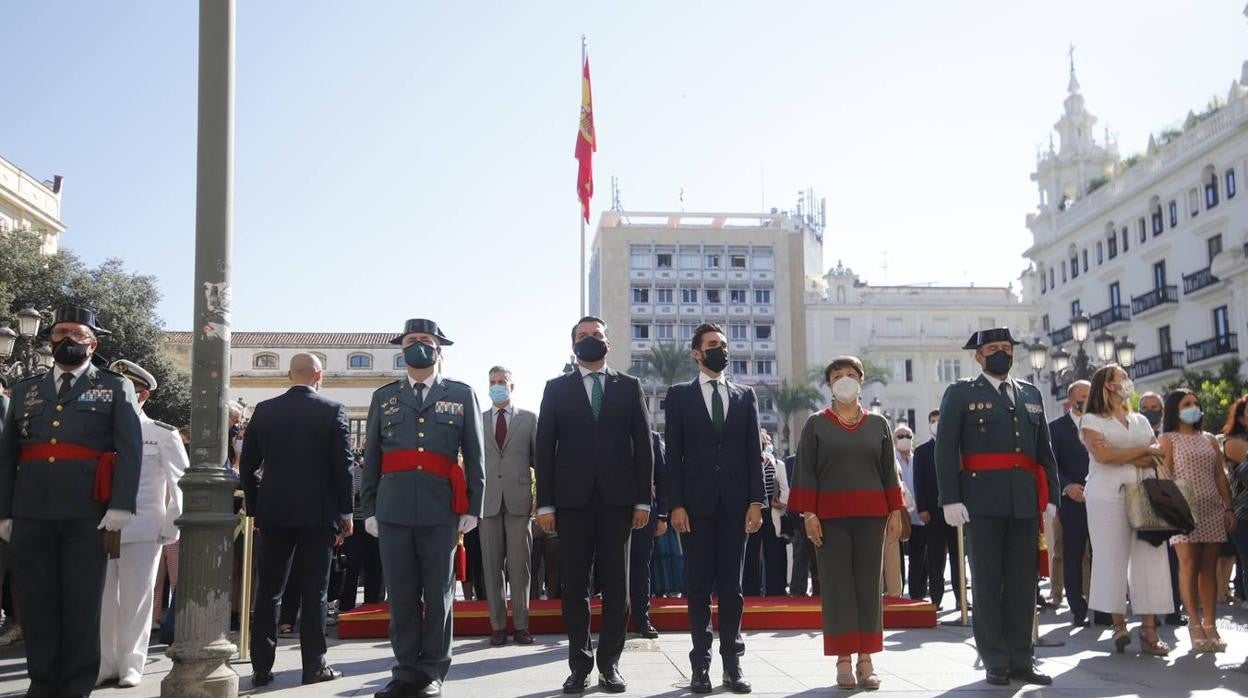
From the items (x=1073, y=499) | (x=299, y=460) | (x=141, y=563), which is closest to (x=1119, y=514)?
(x=1073, y=499)

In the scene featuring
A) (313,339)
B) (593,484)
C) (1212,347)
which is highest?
(313,339)

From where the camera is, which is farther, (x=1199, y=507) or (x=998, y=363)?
(x=1199, y=507)

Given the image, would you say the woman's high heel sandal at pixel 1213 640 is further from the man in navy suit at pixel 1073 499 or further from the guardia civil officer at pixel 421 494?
the guardia civil officer at pixel 421 494

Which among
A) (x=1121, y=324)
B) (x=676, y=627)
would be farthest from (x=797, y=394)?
(x=676, y=627)

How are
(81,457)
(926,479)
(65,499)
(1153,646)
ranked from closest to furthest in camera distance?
(65,499)
(81,457)
(1153,646)
(926,479)

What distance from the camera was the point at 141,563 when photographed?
→ 26.6 ft

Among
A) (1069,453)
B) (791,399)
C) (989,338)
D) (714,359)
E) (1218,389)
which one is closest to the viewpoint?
(714,359)

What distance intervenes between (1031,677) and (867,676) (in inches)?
42.4

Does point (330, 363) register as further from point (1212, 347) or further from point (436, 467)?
point (436, 467)

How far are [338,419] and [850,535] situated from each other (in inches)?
141

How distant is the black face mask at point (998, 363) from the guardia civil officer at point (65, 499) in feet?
18.2

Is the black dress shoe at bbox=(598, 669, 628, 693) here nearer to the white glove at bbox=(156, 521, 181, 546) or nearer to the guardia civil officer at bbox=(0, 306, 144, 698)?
A: the guardia civil officer at bbox=(0, 306, 144, 698)

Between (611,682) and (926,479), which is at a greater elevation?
(926,479)

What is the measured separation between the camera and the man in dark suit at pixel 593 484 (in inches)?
288
